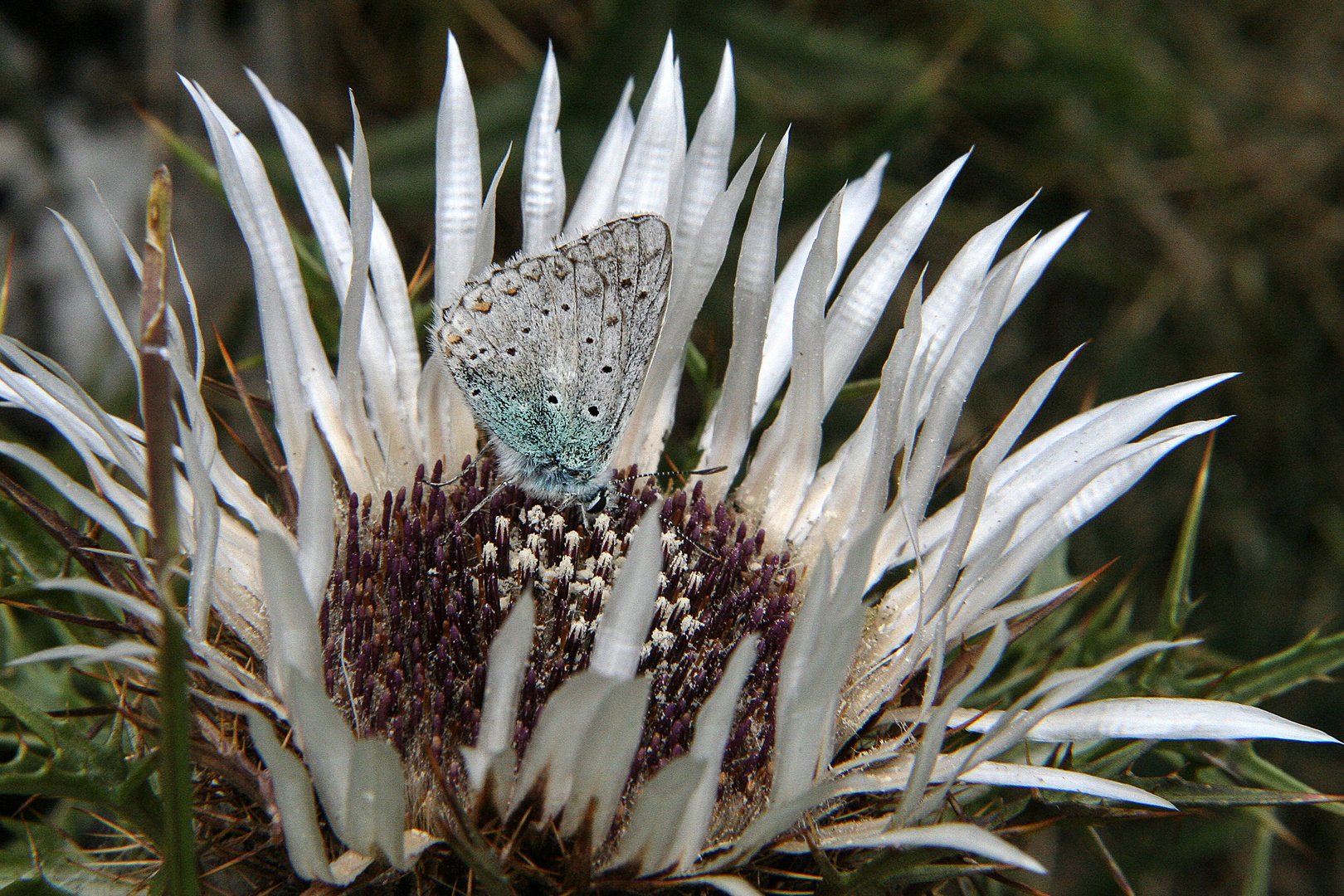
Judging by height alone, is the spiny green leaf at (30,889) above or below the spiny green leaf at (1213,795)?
below

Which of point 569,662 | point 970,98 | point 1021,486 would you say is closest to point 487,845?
point 569,662

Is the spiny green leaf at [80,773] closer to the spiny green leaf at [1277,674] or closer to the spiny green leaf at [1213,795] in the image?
the spiny green leaf at [1213,795]

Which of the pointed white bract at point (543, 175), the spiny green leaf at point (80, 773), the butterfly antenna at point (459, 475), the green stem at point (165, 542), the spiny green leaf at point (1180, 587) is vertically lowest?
the spiny green leaf at point (80, 773)

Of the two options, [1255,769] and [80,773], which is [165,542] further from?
[1255,769]

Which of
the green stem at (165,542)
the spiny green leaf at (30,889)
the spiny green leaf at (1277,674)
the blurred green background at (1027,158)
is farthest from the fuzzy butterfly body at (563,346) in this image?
the blurred green background at (1027,158)

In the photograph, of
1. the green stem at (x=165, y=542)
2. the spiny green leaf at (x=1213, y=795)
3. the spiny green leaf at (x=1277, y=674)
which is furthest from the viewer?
the spiny green leaf at (x=1277, y=674)

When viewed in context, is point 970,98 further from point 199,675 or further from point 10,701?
point 10,701
